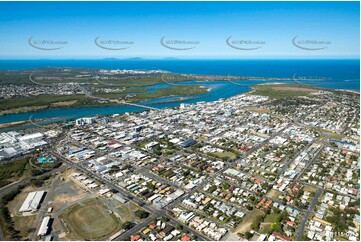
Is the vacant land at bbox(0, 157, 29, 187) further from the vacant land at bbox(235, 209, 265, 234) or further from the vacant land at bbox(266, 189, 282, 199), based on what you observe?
the vacant land at bbox(266, 189, 282, 199)

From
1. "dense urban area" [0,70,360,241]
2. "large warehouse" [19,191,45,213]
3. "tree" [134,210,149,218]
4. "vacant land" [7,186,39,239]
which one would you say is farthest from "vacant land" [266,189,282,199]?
"large warehouse" [19,191,45,213]

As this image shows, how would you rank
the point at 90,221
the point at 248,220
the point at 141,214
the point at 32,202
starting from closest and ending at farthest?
the point at 90,221 < the point at 248,220 < the point at 141,214 < the point at 32,202

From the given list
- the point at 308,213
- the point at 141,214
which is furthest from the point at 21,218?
the point at 308,213

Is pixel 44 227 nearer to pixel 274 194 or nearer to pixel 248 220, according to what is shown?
pixel 248 220

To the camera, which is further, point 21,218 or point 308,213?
point 308,213

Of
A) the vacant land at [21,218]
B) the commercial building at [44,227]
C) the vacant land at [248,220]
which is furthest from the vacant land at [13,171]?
the vacant land at [248,220]

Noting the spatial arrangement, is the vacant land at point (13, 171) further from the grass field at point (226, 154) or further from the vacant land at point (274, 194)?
the vacant land at point (274, 194)
